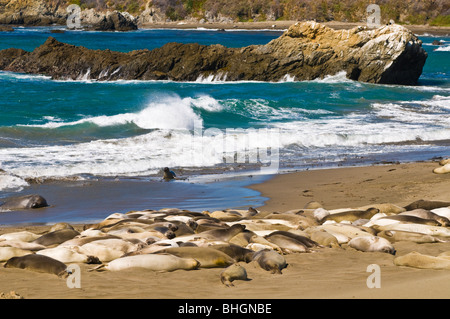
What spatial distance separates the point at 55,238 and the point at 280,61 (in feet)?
92.6

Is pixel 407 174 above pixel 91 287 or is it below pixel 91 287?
below

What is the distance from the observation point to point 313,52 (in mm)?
34938

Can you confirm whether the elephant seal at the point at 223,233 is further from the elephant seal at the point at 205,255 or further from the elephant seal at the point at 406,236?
the elephant seal at the point at 406,236

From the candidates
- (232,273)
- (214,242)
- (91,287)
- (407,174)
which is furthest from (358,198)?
(91,287)

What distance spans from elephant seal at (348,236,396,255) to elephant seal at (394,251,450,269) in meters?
0.77

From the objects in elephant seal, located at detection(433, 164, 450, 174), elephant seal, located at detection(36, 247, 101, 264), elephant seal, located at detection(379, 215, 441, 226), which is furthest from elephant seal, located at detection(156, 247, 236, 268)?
elephant seal, located at detection(433, 164, 450, 174)

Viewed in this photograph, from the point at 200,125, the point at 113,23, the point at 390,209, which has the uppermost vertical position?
the point at 113,23

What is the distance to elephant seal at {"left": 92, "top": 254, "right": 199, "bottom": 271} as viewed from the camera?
686 cm

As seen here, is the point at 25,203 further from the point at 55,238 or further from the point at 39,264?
the point at 39,264

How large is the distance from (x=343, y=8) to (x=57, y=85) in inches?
3098

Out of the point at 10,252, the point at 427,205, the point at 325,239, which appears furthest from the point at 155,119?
the point at 10,252

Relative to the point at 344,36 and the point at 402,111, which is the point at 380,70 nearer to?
the point at 344,36

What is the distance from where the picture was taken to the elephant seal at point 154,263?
22.5 ft

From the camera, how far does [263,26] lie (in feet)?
324
